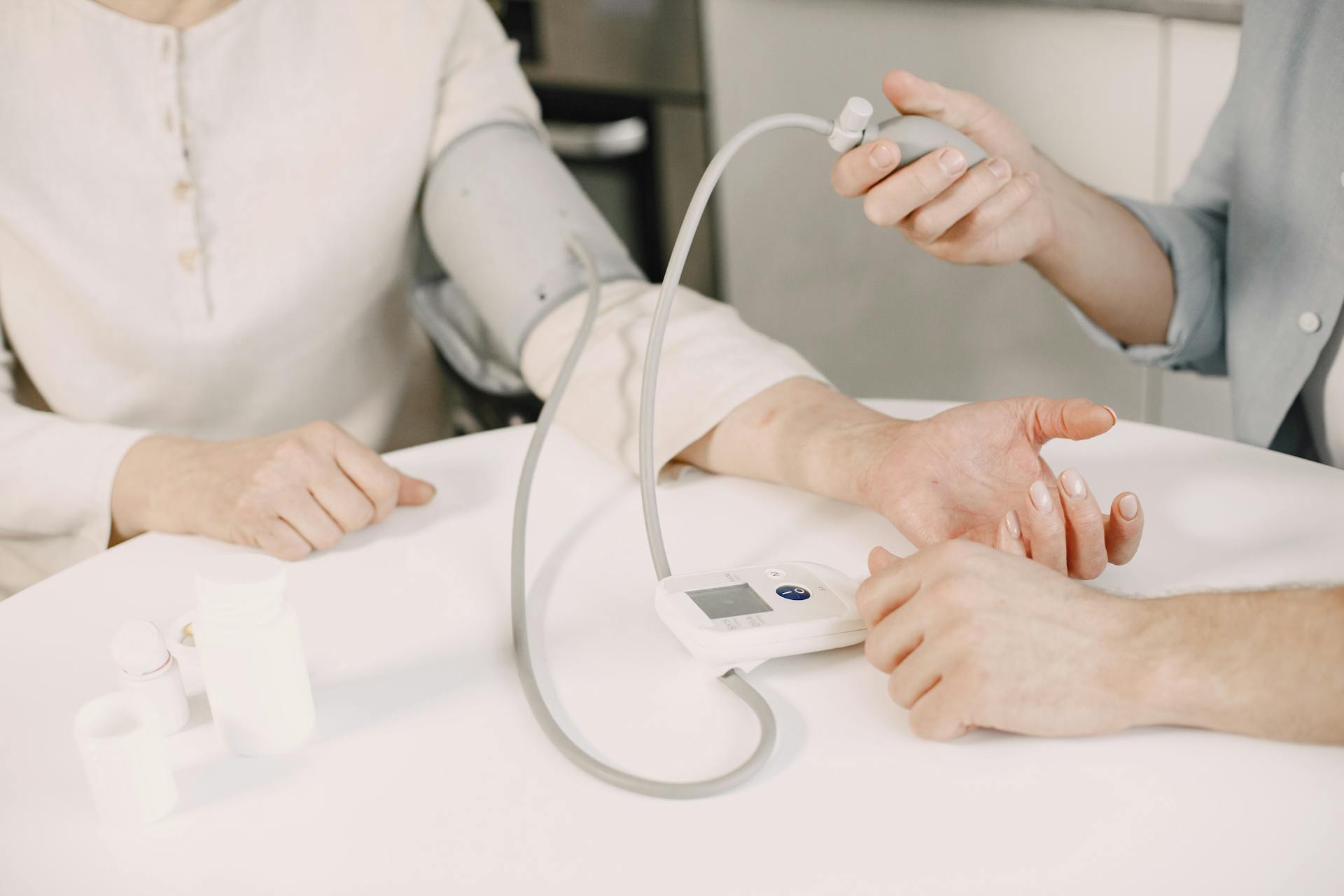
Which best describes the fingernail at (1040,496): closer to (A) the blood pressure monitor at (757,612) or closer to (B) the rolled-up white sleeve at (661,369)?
(A) the blood pressure monitor at (757,612)

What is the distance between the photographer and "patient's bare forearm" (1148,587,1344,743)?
0.48 m

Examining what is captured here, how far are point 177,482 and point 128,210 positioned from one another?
0.27 meters

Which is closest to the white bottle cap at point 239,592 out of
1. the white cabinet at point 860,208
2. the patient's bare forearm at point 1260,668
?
the patient's bare forearm at point 1260,668

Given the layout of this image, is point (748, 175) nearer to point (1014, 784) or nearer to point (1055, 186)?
point (1055, 186)

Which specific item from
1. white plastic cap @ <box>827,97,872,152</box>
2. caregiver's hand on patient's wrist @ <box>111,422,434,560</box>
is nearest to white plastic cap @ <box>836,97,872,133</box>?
white plastic cap @ <box>827,97,872,152</box>

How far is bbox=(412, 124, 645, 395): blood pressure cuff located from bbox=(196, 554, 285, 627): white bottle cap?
45 cm

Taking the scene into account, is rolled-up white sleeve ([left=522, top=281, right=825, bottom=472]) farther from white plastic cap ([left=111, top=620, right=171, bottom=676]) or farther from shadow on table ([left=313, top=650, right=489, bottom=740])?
white plastic cap ([left=111, top=620, right=171, bottom=676])

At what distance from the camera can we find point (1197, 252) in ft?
3.02

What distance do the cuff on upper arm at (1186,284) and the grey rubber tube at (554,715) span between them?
463mm

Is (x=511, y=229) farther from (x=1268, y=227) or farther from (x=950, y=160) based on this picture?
(x=1268, y=227)

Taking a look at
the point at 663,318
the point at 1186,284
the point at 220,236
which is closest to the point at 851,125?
the point at 663,318

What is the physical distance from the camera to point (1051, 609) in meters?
0.51

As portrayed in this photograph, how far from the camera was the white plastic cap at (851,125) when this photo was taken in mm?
656

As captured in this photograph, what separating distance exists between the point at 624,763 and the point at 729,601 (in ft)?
0.34
